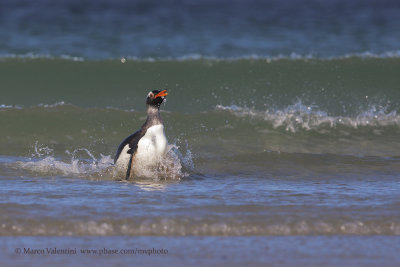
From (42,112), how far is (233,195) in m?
5.60

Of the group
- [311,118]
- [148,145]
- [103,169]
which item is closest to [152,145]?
[148,145]

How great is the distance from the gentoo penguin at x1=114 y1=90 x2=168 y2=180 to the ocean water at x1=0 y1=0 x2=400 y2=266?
0.15 metres

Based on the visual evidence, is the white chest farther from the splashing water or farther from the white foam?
the white foam

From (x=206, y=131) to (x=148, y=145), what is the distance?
2737 mm

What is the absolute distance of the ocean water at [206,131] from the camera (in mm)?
4770

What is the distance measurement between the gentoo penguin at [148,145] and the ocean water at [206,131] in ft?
0.49

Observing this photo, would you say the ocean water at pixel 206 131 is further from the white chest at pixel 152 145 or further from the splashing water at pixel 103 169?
the white chest at pixel 152 145

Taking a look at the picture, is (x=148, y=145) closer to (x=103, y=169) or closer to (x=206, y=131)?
(x=103, y=169)

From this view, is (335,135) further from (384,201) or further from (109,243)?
(109,243)

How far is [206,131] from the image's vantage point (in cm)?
994

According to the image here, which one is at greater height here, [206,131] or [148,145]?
[206,131]

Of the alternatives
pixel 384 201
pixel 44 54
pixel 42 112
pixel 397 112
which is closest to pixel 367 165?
pixel 384 201

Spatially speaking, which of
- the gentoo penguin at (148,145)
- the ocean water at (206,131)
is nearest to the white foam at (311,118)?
the ocean water at (206,131)

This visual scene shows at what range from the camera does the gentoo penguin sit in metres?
7.21
